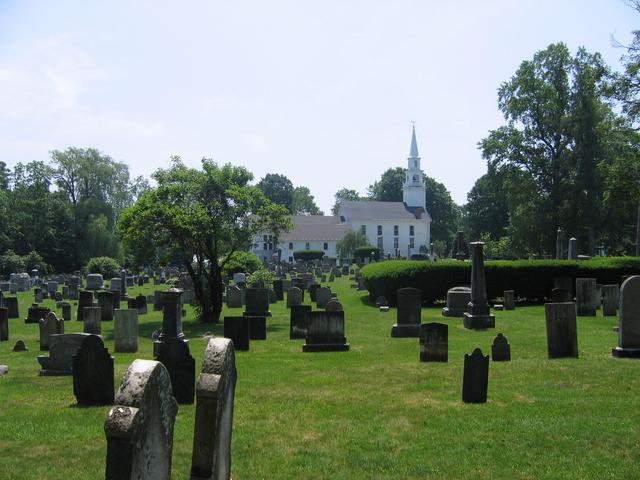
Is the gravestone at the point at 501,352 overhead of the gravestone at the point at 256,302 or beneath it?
beneath

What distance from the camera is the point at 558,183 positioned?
47250 mm

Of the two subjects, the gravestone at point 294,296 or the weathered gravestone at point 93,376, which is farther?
the gravestone at point 294,296

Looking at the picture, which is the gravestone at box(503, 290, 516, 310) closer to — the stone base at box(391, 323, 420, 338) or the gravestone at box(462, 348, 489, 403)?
the stone base at box(391, 323, 420, 338)

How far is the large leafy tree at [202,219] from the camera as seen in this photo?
22.6 m

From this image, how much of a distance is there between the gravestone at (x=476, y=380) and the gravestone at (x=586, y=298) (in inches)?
556

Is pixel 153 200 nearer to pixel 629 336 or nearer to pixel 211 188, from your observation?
pixel 211 188

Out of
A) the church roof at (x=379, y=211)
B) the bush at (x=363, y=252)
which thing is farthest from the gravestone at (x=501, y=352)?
the church roof at (x=379, y=211)

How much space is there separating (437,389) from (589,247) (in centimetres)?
3986

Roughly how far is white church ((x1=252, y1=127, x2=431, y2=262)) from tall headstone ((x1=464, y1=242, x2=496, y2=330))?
78.1m

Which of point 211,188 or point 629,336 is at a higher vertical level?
point 211,188

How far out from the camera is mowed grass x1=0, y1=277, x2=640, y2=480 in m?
6.91

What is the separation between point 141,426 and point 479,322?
1659 cm

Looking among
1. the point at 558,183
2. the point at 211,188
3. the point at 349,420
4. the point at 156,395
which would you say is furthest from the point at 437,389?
the point at 558,183

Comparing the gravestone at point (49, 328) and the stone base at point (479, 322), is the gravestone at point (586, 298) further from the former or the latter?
the gravestone at point (49, 328)
